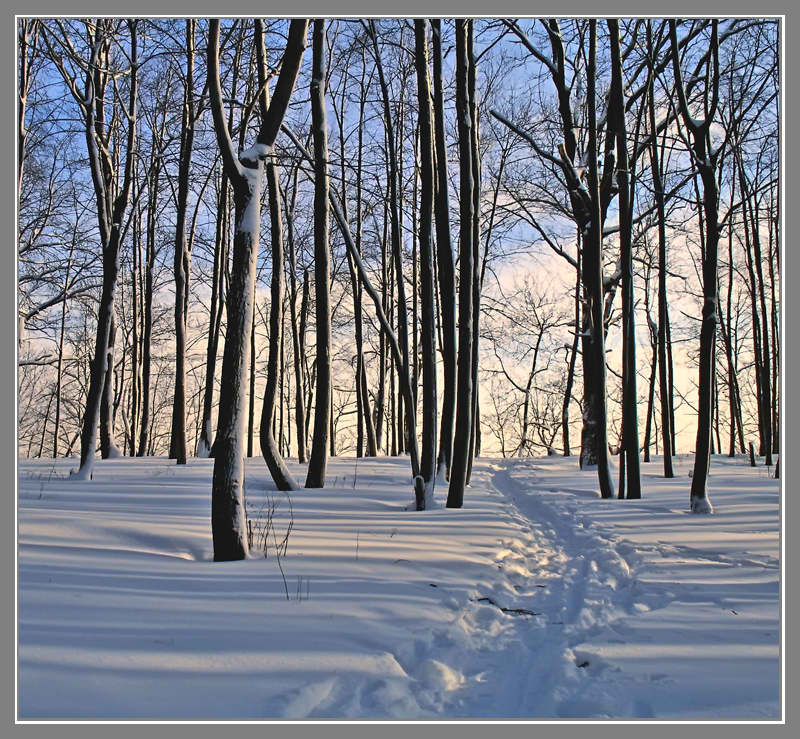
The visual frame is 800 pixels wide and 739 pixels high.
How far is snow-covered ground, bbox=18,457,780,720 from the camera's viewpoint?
2.81 meters

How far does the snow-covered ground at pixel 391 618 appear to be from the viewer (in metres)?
2.81

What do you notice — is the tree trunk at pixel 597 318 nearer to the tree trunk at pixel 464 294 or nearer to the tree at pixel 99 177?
the tree trunk at pixel 464 294

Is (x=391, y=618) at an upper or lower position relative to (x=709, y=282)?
lower

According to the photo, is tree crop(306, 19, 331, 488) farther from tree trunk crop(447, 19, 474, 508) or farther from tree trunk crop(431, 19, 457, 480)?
tree trunk crop(447, 19, 474, 508)

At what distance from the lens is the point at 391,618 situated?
3.90 meters

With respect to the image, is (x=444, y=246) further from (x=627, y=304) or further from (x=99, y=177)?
(x=99, y=177)

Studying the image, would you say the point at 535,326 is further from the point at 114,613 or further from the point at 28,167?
the point at 114,613

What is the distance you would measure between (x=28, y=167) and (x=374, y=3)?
15.1m

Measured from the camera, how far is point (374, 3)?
4.23 metres

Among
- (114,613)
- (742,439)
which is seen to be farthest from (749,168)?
(114,613)

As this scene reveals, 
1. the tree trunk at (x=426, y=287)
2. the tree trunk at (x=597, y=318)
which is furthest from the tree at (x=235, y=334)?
the tree trunk at (x=597, y=318)

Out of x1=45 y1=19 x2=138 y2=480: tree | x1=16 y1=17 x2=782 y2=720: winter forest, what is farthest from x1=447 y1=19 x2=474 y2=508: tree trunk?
x1=45 y1=19 x2=138 y2=480: tree

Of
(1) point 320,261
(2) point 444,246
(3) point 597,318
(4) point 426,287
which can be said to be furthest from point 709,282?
(1) point 320,261

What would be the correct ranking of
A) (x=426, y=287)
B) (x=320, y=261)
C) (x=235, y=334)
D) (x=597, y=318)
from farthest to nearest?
(x=597, y=318) < (x=320, y=261) < (x=426, y=287) < (x=235, y=334)
